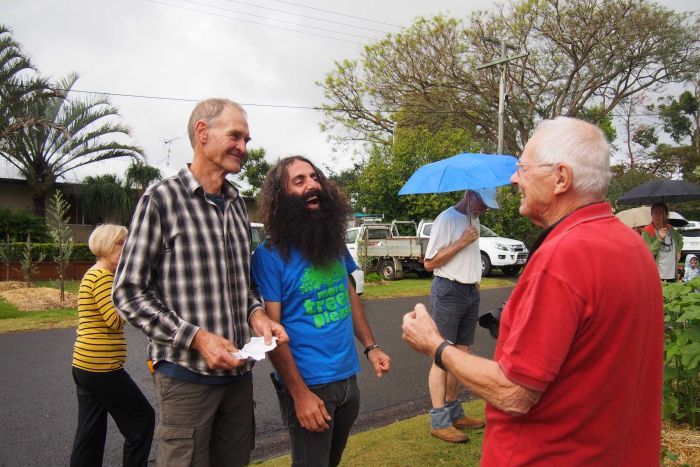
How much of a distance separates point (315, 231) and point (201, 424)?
0.94 metres

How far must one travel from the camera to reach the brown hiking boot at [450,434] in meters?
4.11

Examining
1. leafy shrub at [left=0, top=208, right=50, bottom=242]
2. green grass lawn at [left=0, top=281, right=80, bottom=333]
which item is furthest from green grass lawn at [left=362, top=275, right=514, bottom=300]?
leafy shrub at [left=0, top=208, right=50, bottom=242]

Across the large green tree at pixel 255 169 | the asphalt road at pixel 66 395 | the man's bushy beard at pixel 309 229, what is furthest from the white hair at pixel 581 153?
the large green tree at pixel 255 169

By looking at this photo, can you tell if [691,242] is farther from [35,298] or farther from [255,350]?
[255,350]

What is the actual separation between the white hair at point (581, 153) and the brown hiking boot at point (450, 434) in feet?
9.69

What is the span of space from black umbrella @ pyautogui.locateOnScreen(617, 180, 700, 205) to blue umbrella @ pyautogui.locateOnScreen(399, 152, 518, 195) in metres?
4.88

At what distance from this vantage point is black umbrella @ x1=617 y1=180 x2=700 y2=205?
880 centimetres

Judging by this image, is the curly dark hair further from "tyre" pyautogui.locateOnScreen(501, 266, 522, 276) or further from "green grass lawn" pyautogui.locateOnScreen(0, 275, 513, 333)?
"tyre" pyautogui.locateOnScreen(501, 266, 522, 276)

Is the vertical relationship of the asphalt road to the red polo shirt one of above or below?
below

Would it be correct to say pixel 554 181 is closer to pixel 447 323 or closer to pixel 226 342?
pixel 226 342

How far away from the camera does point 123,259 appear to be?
209 cm

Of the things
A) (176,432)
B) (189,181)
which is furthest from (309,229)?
(176,432)

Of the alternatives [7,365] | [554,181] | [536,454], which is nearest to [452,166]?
[554,181]

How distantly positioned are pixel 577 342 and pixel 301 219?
1.35m
